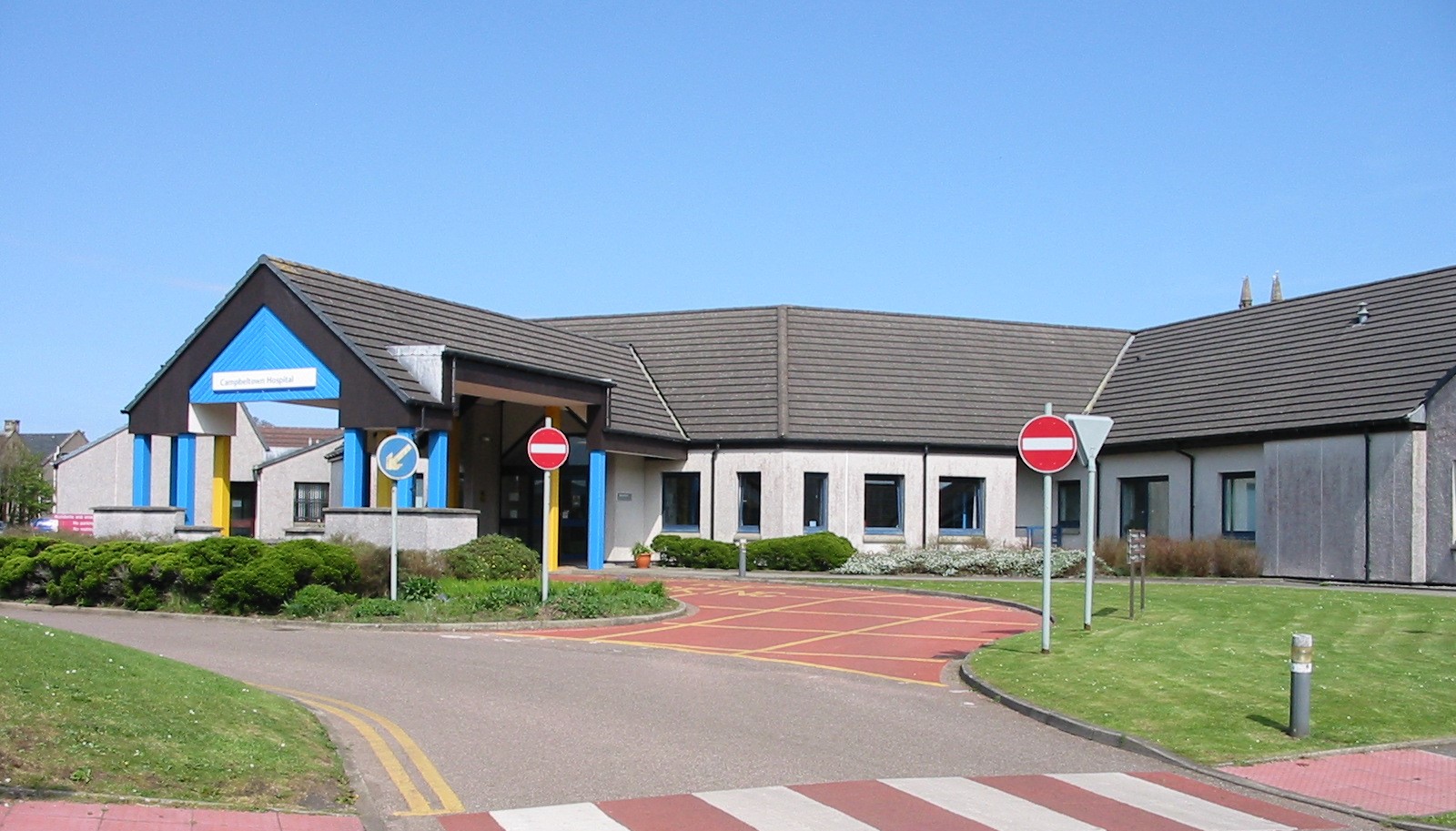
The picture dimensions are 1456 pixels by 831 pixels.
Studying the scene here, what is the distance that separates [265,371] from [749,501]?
14.3m

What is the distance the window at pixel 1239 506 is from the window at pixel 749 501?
12.1 metres

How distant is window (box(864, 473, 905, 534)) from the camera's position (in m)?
38.0

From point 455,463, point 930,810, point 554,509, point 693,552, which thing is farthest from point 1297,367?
point 930,810

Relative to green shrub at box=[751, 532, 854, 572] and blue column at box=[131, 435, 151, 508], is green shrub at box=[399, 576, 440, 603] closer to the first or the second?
blue column at box=[131, 435, 151, 508]

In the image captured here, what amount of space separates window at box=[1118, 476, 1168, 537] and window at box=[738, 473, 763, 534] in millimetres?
10119

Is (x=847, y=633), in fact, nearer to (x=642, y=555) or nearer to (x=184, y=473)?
(x=642, y=555)

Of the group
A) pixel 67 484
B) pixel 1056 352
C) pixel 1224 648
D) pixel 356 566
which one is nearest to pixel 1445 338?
pixel 1056 352

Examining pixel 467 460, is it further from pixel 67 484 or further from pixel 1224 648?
pixel 67 484

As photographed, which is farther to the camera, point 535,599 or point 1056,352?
point 1056,352

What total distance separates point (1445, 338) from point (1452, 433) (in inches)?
106

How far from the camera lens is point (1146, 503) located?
3759 cm

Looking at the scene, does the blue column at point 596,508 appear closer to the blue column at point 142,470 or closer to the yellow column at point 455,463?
the yellow column at point 455,463

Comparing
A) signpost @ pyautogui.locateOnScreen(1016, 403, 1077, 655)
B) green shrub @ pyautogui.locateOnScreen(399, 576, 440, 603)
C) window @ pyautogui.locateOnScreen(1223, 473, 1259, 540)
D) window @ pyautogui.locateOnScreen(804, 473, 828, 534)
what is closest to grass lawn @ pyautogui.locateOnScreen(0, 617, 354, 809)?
signpost @ pyautogui.locateOnScreen(1016, 403, 1077, 655)

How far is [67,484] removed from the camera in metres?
60.5
